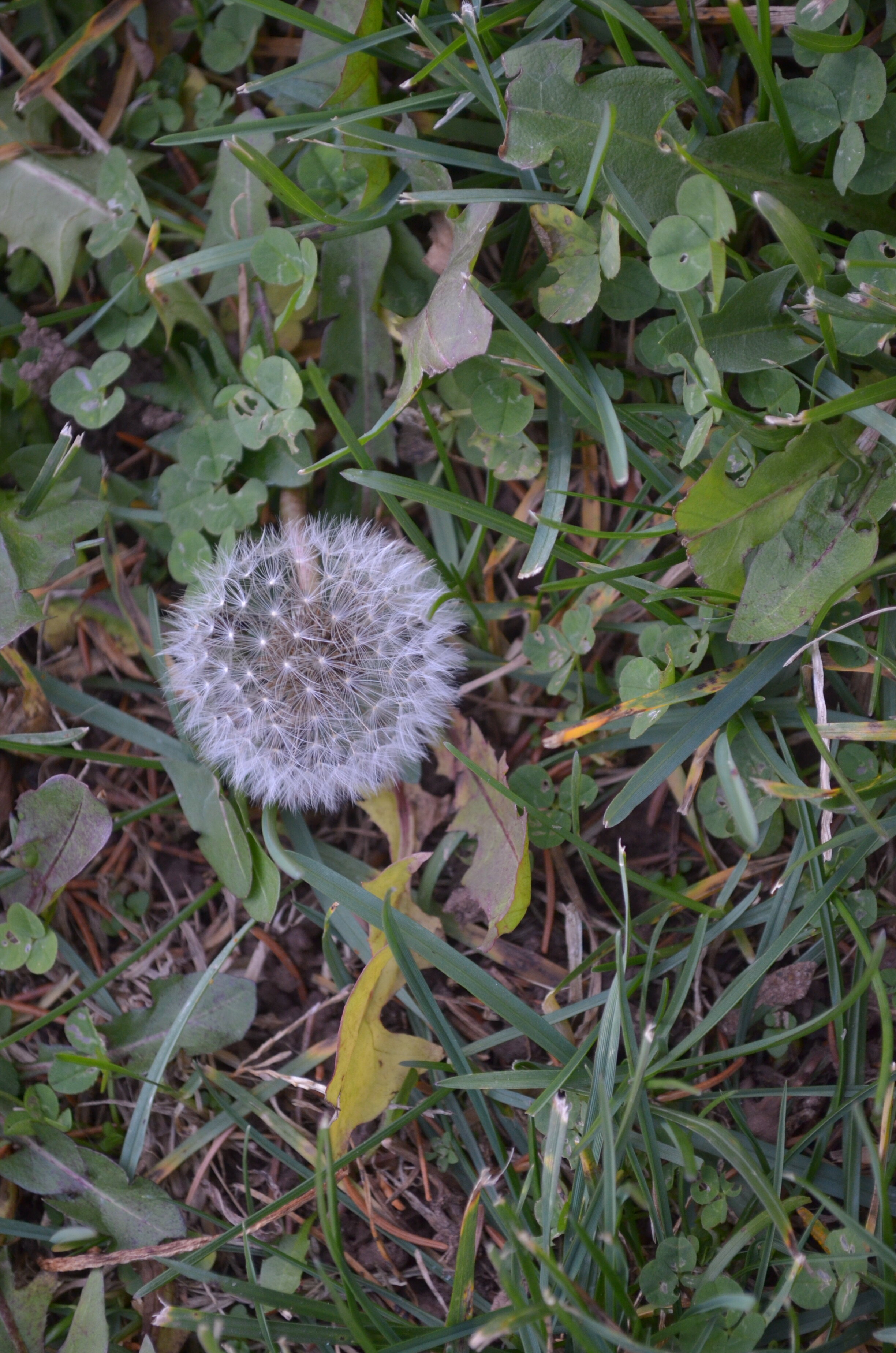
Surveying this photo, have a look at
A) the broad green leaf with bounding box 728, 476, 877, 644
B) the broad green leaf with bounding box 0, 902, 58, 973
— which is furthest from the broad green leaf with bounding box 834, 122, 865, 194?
the broad green leaf with bounding box 0, 902, 58, 973

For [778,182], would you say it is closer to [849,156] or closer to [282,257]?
[849,156]

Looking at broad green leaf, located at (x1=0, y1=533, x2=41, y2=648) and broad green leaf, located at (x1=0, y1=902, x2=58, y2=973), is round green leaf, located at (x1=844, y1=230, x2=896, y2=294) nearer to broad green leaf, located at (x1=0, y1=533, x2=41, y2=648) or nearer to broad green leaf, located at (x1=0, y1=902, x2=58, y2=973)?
broad green leaf, located at (x1=0, y1=533, x2=41, y2=648)

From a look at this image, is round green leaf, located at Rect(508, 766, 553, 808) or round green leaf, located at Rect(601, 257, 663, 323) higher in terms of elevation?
round green leaf, located at Rect(601, 257, 663, 323)

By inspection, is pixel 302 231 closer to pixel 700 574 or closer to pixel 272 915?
pixel 700 574

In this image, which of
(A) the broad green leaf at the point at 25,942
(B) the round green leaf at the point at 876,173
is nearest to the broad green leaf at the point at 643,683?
(B) the round green leaf at the point at 876,173

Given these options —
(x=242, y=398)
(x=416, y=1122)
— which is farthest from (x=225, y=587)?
(x=416, y=1122)

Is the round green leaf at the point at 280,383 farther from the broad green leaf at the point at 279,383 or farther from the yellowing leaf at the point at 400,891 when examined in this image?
the yellowing leaf at the point at 400,891

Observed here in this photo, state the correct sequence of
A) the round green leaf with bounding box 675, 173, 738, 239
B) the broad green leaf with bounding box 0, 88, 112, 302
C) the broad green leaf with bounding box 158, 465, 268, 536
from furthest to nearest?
the broad green leaf with bounding box 0, 88, 112, 302 < the broad green leaf with bounding box 158, 465, 268, 536 < the round green leaf with bounding box 675, 173, 738, 239
